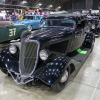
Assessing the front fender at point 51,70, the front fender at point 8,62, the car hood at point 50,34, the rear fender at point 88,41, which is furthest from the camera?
the rear fender at point 88,41

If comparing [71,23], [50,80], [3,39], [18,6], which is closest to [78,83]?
[50,80]

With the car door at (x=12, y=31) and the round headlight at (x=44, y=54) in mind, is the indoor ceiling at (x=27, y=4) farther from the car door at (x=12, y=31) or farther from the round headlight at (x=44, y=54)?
the round headlight at (x=44, y=54)

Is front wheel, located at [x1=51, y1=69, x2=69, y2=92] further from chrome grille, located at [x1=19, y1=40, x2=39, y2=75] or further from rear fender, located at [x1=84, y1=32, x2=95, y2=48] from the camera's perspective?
rear fender, located at [x1=84, y1=32, x2=95, y2=48]

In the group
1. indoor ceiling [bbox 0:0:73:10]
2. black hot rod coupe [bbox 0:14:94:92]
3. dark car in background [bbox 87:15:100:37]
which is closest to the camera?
black hot rod coupe [bbox 0:14:94:92]

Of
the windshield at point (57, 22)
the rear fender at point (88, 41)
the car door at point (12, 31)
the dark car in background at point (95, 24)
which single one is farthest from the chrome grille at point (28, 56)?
the dark car in background at point (95, 24)

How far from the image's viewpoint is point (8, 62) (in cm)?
299

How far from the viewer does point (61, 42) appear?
Result: 341cm

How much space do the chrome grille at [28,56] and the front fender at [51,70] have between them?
211 mm

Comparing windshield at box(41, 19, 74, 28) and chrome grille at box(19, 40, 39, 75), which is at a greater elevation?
windshield at box(41, 19, 74, 28)

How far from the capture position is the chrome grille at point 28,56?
2.75 meters

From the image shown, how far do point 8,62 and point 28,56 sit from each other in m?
0.52

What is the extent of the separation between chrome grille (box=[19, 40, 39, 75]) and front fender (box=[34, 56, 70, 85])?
0.21 m

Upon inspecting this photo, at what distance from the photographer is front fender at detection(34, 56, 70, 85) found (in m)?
2.41

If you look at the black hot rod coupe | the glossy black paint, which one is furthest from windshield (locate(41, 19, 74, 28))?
the black hot rod coupe
